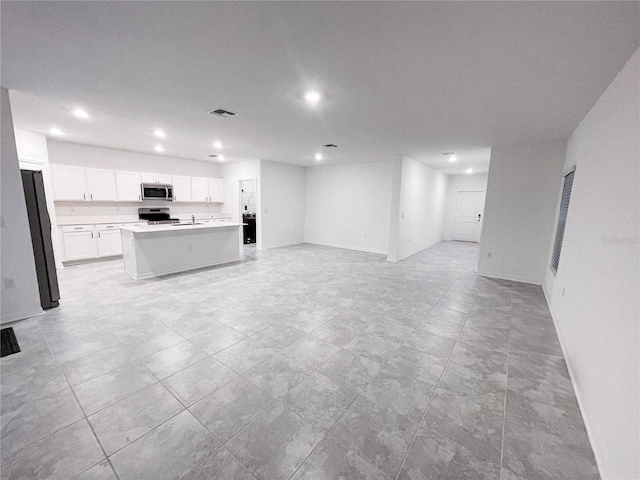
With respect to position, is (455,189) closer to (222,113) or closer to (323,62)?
(222,113)

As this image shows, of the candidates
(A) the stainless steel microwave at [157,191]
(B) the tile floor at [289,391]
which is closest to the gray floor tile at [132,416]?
(B) the tile floor at [289,391]

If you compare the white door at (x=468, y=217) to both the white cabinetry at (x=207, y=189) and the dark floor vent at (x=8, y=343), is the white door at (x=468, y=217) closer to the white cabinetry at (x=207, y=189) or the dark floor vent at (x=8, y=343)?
the white cabinetry at (x=207, y=189)

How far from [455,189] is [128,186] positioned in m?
10.4

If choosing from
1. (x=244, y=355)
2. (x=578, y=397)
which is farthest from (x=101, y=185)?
(x=578, y=397)

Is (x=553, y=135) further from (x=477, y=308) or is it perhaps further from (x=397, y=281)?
(x=397, y=281)

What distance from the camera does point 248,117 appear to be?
135 inches

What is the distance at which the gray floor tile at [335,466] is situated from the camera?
1.31 metres

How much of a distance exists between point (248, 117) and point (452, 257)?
5963mm

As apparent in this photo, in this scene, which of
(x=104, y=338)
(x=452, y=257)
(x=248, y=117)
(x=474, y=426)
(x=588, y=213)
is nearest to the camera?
(x=474, y=426)

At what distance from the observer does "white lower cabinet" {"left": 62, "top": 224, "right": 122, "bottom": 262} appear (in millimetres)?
5191

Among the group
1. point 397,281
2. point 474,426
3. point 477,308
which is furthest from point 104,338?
point 477,308

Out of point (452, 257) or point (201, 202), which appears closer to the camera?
point (452, 257)

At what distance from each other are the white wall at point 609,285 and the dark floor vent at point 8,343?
4385 millimetres

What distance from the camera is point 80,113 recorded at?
3.45 m
